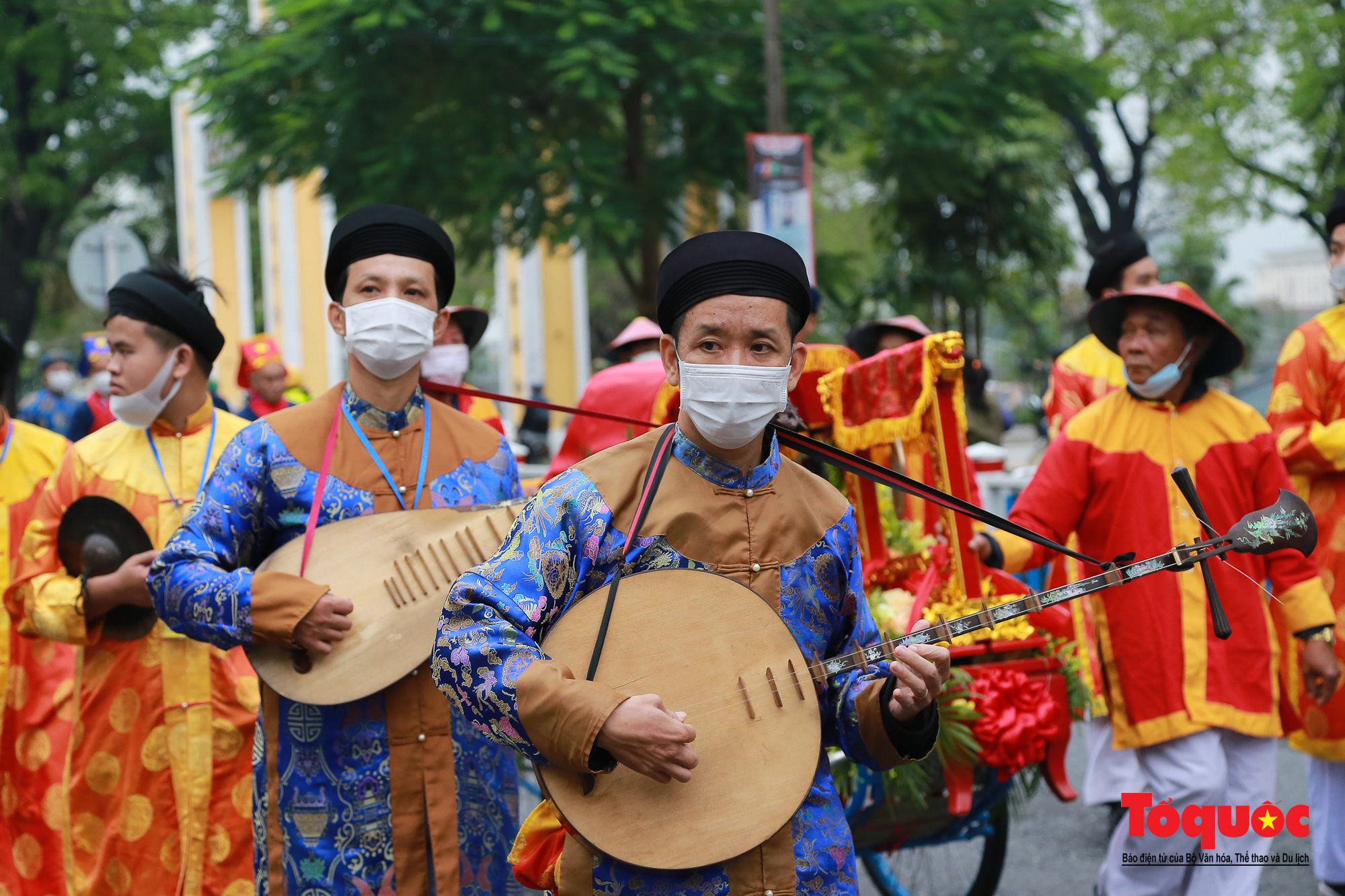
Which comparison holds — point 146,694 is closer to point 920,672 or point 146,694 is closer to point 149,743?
point 149,743

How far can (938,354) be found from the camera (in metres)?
4.51

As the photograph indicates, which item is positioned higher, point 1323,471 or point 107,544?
point 1323,471

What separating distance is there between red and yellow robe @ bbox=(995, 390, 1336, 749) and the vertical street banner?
20.6 ft

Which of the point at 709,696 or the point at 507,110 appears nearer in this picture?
the point at 709,696

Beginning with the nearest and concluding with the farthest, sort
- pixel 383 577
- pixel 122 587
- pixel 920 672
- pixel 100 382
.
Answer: pixel 920 672 → pixel 383 577 → pixel 122 587 → pixel 100 382

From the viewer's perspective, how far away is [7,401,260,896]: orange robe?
4.21 m

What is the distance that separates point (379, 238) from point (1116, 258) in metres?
4.24

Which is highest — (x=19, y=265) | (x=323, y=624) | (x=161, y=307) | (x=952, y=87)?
(x=19, y=265)

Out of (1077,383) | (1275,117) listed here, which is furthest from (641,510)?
(1275,117)

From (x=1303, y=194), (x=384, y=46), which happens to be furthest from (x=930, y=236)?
(x=384, y=46)

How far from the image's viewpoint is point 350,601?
3.29 metres

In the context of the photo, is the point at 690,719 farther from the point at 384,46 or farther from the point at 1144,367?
the point at 384,46

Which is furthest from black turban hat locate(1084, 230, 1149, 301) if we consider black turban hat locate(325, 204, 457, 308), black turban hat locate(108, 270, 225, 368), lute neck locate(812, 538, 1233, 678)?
black turban hat locate(108, 270, 225, 368)

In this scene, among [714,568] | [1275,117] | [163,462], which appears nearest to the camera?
[714,568]
